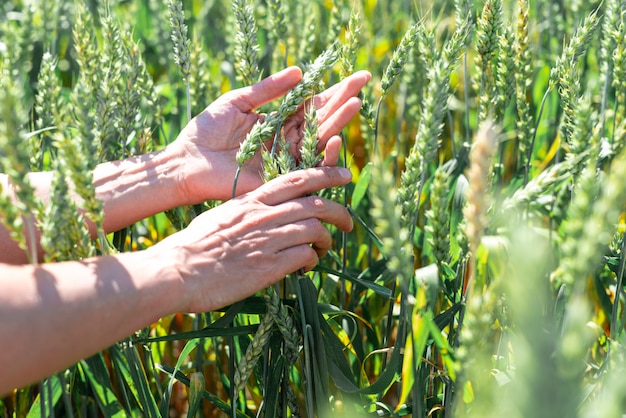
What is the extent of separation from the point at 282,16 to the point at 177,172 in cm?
50

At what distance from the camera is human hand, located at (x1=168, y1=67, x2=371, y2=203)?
57.8 inches

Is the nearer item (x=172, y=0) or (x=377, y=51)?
(x=172, y=0)

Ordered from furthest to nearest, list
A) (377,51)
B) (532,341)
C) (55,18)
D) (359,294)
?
(377,51) < (55,18) < (359,294) < (532,341)

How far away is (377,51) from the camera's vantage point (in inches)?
101

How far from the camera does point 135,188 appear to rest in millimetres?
1446

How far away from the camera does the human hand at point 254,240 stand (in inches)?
43.9

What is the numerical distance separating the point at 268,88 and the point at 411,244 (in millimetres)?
544

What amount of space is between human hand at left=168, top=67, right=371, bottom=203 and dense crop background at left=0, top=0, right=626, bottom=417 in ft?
0.23

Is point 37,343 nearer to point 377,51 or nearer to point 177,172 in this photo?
point 177,172

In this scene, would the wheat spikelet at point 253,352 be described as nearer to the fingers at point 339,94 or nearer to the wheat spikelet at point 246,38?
the fingers at point 339,94

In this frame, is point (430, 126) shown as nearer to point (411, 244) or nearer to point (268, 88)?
point (411, 244)

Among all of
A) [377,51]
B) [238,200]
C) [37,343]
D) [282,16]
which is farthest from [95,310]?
[377,51]

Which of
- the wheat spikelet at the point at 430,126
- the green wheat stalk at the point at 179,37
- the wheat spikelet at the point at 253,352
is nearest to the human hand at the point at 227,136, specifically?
the green wheat stalk at the point at 179,37

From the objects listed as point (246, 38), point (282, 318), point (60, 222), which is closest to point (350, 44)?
point (246, 38)
